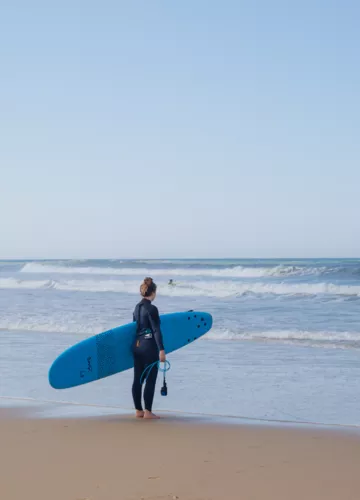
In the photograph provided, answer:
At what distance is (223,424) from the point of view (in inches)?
207

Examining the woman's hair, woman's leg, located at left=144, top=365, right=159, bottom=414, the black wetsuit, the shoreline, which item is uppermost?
the woman's hair

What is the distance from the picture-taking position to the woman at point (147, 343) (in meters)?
5.70

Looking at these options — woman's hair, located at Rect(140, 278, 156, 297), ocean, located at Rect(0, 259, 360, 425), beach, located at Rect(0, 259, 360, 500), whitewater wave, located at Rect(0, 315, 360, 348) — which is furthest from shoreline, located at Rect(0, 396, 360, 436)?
whitewater wave, located at Rect(0, 315, 360, 348)

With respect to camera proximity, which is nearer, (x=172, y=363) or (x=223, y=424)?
(x=223, y=424)

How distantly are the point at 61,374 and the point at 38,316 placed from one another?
816 centimetres

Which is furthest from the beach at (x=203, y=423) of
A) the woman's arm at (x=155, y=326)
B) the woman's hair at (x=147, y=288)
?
the woman's hair at (x=147, y=288)

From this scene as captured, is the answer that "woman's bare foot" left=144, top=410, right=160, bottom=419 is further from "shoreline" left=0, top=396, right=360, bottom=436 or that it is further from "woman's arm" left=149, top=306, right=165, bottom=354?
"woman's arm" left=149, top=306, right=165, bottom=354

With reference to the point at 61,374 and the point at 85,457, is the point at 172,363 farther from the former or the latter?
the point at 85,457

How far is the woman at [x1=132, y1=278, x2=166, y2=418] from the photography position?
18.7ft

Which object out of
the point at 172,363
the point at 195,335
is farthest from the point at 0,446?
the point at 172,363

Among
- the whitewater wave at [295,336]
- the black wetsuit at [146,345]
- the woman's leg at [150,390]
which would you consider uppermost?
the black wetsuit at [146,345]

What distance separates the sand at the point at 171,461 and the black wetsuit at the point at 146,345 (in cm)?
34

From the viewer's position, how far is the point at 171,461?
13.5ft

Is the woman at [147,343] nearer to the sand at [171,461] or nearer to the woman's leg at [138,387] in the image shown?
the woman's leg at [138,387]
